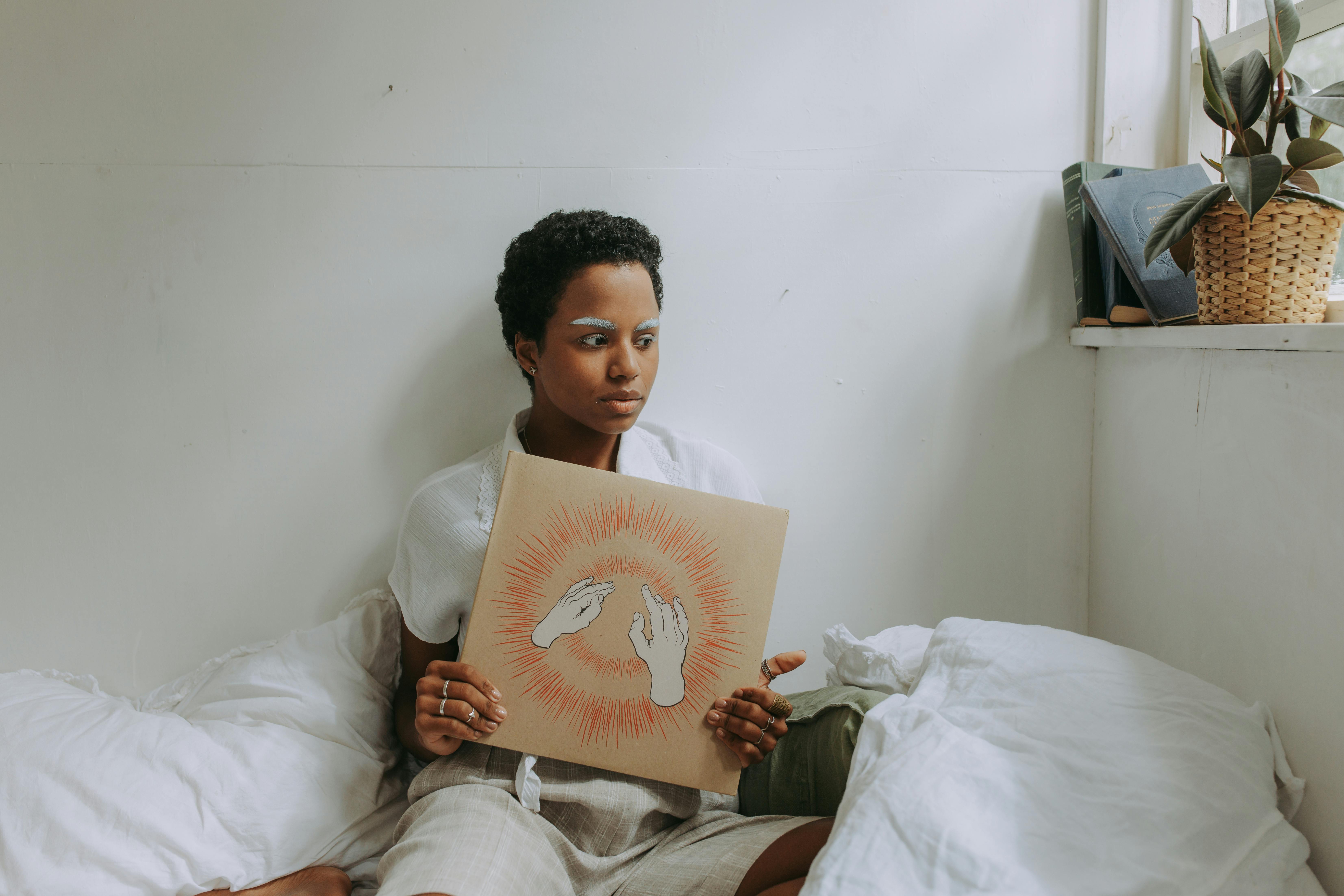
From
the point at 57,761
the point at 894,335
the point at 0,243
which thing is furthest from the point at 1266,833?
the point at 0,243

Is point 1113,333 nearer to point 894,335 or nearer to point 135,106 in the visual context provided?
point 894,335

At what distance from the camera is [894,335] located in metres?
1.22

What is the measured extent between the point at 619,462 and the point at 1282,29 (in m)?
0.95

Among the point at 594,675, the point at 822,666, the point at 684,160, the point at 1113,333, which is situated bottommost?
the point at 822,666

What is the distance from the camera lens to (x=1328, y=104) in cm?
82

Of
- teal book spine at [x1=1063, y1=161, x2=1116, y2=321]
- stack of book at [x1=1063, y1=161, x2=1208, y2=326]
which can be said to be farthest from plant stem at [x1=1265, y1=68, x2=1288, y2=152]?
teal book spine at [x1=1063, y1=161, x2=1116, y2=321]

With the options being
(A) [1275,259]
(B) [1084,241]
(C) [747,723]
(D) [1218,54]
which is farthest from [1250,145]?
(C) [747,723]

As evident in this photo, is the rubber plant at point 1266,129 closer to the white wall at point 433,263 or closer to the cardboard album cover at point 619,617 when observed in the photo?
the white wall at point 433,263

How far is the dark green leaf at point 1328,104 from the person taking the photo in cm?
81

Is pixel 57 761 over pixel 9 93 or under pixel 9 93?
under

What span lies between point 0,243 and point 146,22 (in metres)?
0.40

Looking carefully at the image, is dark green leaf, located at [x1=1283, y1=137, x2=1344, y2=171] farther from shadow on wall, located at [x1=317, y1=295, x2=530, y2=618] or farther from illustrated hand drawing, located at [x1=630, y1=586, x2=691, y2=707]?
shadow on wall, located at [x1=317, y1=295, x2=530, y2=618]

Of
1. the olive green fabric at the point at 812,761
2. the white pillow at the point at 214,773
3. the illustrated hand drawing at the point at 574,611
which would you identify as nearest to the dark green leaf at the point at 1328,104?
the olive green fabric at the point at 812,761

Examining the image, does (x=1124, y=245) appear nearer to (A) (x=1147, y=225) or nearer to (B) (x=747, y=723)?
(A) (x=1147, y=225)
